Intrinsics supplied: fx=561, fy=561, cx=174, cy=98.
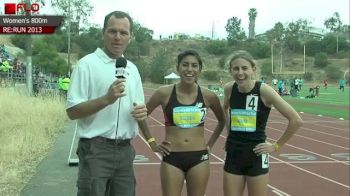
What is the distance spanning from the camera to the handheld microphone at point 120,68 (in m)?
3.69

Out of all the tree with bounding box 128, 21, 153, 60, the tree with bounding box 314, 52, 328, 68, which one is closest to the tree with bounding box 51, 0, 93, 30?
the tree with bounding box 128, 21, 153, 60

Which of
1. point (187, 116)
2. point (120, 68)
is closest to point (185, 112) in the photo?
point (187, 116)

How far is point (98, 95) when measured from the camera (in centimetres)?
390

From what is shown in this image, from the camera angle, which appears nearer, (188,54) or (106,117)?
(106,117)

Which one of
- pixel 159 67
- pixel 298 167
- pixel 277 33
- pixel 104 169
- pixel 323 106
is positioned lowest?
pixel 323 106

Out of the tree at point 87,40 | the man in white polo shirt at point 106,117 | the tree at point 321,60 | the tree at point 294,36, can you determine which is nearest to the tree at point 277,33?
the tree at point 294,36

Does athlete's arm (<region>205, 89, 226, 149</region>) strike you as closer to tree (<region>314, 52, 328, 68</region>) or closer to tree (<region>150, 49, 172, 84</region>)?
tree (<region>150, 49, 172, 84</region>)

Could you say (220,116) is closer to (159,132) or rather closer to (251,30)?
(159,132)

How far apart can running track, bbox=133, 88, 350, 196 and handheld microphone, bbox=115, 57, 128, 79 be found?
4.74 metres

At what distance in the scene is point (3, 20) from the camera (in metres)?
16.8

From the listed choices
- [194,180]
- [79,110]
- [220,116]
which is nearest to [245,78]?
[220,116]

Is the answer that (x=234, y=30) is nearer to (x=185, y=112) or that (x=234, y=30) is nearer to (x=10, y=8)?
(x=10, y=8)

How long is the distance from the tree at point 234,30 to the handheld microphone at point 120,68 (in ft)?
376

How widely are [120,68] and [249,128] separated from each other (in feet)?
5.08
